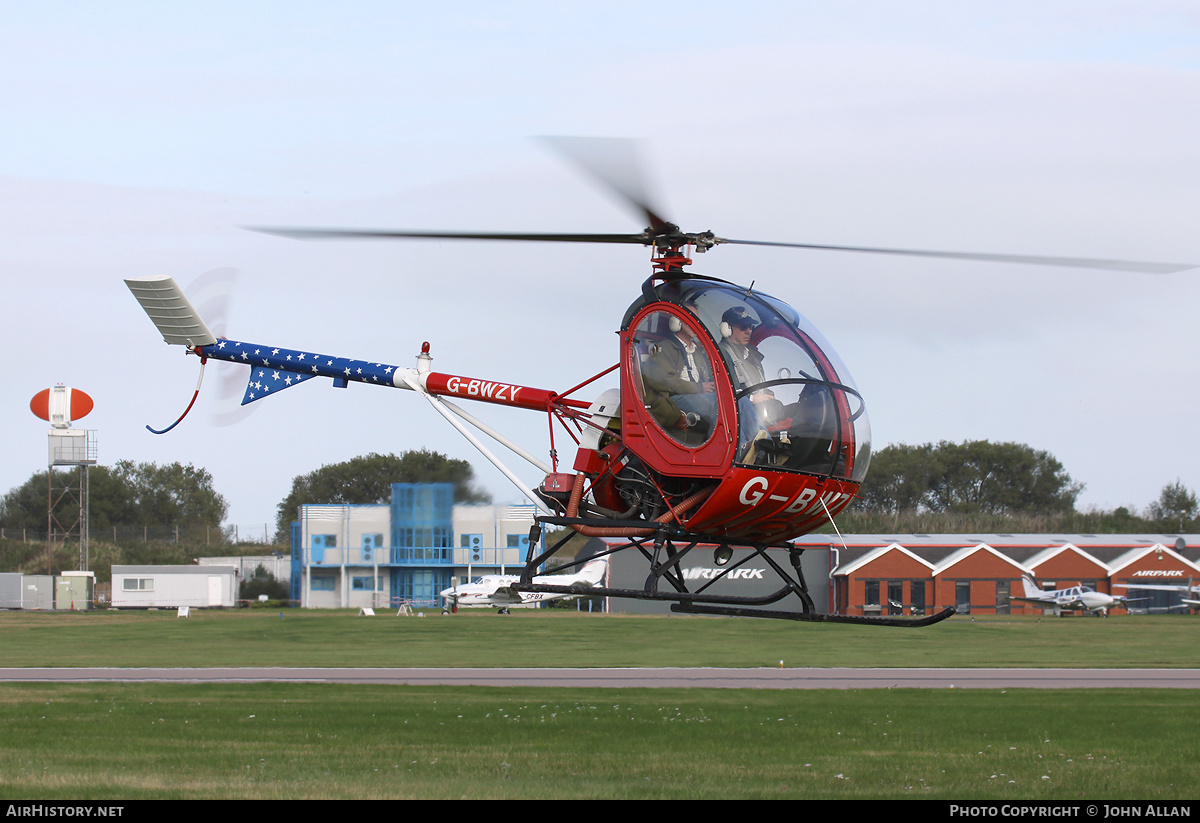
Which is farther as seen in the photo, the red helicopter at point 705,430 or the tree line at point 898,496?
the tree line at point 898,496

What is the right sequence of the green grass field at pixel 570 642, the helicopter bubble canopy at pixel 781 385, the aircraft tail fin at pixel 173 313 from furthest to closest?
the green grass field at pixel 570 642 < the aircraft tail fin at pixel 173 313 < the helicopter bubble canopy at pixel 781 385

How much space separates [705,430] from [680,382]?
555 millimetres

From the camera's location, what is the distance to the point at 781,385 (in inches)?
432

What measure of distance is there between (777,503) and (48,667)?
35048 mm

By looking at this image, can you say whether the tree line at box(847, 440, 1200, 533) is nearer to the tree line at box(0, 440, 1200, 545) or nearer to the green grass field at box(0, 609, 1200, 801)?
the tree line at box(0, 440, 1200, 545)

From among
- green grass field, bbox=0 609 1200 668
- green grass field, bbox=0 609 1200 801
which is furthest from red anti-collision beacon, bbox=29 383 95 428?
green grass field, bbox=0 609 1200 801

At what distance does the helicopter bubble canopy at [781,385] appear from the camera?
35.7 ft

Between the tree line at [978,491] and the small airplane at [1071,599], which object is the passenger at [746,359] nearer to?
the small airplane at [1071,599]

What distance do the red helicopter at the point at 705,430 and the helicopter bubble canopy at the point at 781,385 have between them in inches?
0.5

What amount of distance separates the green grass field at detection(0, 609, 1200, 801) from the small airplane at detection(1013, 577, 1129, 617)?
29226 mm

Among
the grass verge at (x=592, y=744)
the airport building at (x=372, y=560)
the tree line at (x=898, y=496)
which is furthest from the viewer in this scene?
the tree line at (x=898, y=496)

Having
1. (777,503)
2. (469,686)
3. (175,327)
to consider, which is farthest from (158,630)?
(777,503)

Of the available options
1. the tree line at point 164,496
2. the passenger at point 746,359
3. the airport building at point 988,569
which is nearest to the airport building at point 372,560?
the tree line at point 164,496

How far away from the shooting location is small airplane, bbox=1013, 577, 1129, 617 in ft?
235
